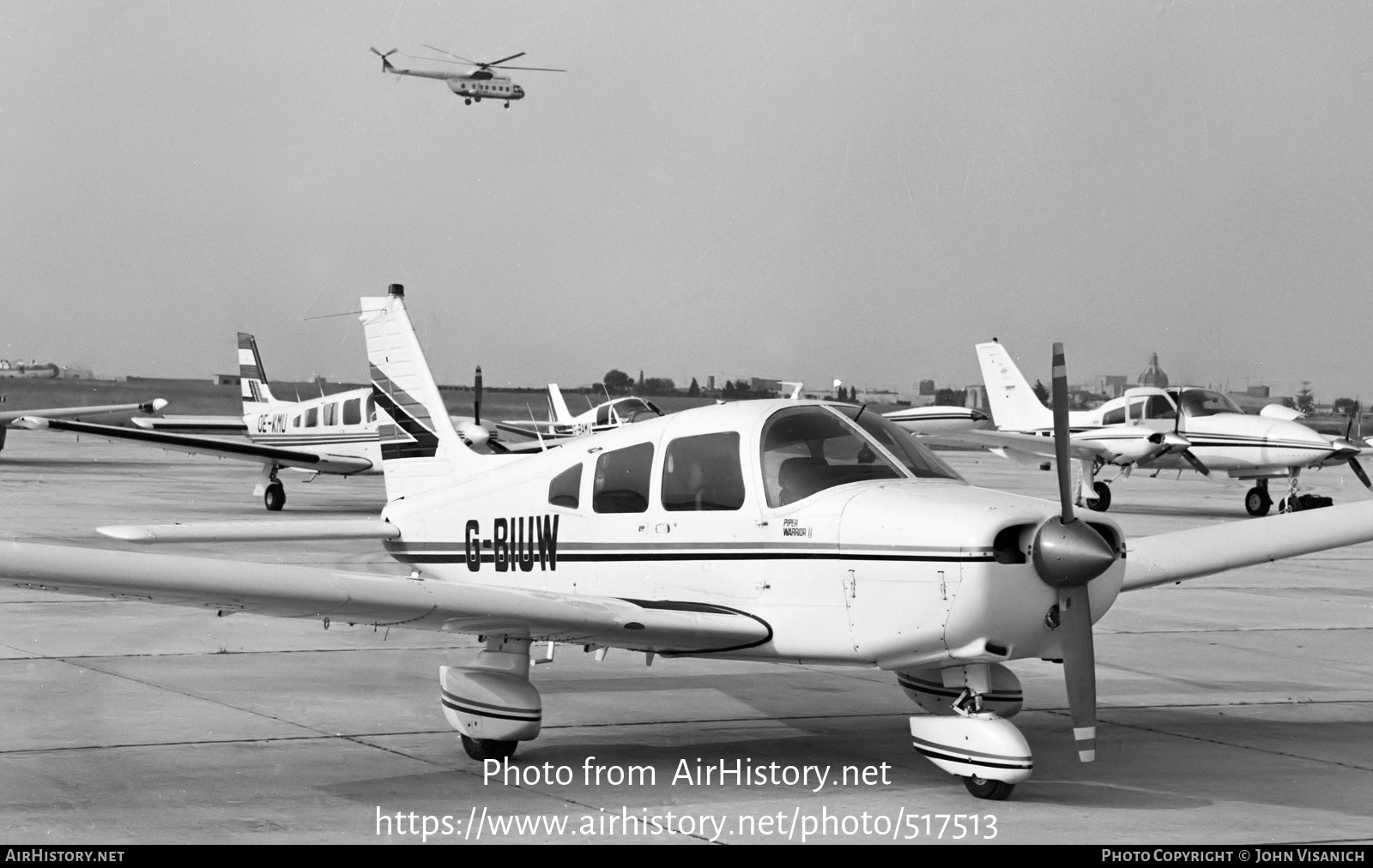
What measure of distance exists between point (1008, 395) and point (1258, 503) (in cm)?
745

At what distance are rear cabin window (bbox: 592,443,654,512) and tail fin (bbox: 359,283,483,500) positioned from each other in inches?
78.1

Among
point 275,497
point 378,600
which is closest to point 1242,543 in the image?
point 378,600

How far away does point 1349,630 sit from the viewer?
13.1m

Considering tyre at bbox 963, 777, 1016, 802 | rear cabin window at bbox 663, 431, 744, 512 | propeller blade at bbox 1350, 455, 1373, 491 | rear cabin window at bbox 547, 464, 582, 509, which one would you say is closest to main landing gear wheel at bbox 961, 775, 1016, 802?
tyre at bbox 963, 777, 1016, 802

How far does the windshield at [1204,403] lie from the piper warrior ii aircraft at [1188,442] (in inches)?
0.7

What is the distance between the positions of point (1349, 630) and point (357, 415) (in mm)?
18713

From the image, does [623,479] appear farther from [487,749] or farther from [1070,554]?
[1070,554]

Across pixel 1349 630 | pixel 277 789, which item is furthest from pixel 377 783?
pixel 1349 630

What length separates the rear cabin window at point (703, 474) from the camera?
7480 millimetres

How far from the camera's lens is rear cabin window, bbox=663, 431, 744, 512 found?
7.48m

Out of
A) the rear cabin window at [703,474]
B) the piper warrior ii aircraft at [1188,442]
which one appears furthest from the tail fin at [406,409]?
the piper warrior ii aircraft at [1188,442]

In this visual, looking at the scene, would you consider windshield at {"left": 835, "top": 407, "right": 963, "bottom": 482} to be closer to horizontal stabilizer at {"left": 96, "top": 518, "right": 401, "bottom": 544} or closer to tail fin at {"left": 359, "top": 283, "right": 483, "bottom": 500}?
tail fin at {"left": 359, "top": 283, "right": 483, "bottom": 500}

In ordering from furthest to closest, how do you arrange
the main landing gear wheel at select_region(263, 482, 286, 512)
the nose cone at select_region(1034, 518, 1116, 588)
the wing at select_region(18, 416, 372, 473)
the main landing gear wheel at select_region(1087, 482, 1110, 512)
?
the main landing gear wheel at select_region(1087, 482, 1110, 512) → the wing at select_region(18, 416, 372, 473) → the main landing gear wheel at select_region(263, 482, 286, 512) → the nose cone at select_region(1034, 518, 1116, 588)
